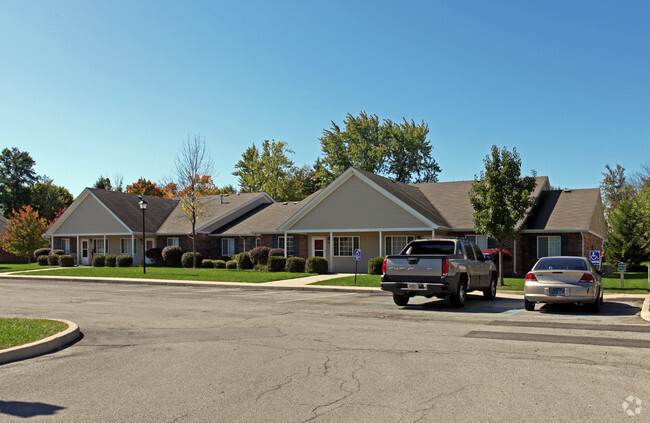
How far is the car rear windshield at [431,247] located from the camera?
16.4 metres

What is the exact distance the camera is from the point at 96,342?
10.1 meters

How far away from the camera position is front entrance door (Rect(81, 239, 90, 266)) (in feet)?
153

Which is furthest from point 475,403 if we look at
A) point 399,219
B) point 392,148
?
point 392,148

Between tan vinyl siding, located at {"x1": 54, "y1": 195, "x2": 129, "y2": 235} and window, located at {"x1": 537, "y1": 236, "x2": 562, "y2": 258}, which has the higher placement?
tan vinyl siding, located at {"x1": 54, "y1": 195, "x2": 129, "y2": 235}

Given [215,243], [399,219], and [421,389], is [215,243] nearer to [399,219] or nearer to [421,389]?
[399,219]

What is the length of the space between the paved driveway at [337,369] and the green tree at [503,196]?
9595 millimetres

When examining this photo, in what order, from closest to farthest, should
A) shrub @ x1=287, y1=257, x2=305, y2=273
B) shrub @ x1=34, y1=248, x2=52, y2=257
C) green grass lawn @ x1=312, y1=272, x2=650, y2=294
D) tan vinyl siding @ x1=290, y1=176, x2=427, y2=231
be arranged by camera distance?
green grass lawn @ x1=312, y1=272, x2=650, y2=294 < tan vinyl siding @ x1=290, y1=176, x2=427, y2=231 < shrub @ x1=287, y1=257, x2=305, y2=273 < shrub @ x1=34, y1=248, x2=52, y2=257

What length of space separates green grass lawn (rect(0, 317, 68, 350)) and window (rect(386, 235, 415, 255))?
78.7 ft

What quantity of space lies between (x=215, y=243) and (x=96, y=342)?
32675mm

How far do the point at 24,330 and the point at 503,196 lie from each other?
18623 mm

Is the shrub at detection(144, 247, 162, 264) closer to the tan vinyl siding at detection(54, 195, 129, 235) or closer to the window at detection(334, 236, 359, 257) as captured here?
the tan vinyl siding at detection(54, 195, 129, 235)

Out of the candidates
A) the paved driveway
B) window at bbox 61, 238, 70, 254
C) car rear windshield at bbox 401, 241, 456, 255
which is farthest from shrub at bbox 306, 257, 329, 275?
window at bbox 61, 238, 70, 254

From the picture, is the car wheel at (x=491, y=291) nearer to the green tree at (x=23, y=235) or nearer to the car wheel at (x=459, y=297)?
the car wheel at (x=459, y=297)

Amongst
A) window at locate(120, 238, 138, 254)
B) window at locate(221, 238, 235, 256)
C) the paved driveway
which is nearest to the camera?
the paved driveway
